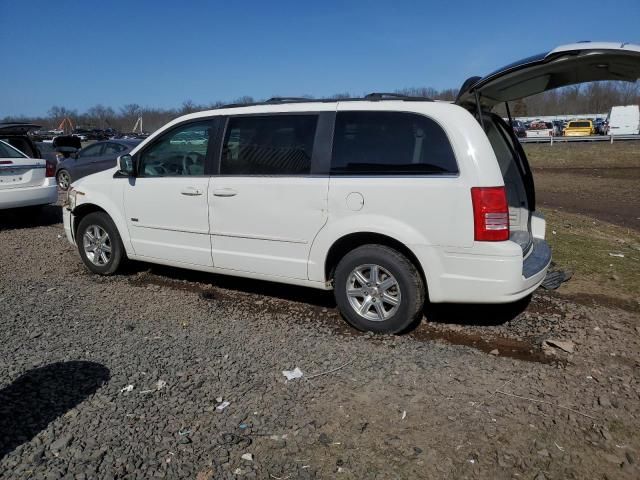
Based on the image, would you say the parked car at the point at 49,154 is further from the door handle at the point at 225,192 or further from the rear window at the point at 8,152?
the door handle at the point at 225,192

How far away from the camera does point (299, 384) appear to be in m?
3.62

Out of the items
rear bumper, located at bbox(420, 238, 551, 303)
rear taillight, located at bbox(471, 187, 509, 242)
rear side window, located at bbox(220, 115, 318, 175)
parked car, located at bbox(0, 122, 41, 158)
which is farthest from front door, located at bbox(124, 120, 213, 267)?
parked car, located at bbox(0, 122, 41, 158)

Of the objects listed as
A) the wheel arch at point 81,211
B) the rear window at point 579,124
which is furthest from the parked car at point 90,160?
the rear window at point 579,124

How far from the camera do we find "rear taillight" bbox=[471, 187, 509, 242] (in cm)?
394

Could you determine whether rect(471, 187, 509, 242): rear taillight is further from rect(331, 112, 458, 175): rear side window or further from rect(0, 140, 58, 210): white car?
rect(0, 140, 58, 210): white car

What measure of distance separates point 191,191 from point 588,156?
26812 mm

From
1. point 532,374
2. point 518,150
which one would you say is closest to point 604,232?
point 518,150

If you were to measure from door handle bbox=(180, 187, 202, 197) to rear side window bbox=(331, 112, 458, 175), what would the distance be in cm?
144

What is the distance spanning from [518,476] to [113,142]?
15.7m

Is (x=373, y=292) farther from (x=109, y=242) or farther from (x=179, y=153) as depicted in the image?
(x=109, y=242)

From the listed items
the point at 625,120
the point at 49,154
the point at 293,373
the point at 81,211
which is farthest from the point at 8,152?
the point at 625,120

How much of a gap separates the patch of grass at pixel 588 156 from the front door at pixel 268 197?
23874 mm

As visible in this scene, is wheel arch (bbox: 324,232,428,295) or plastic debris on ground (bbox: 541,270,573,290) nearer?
wheel arch (bbox: 324,232,428,295)

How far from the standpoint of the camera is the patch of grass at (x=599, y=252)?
588 cm
